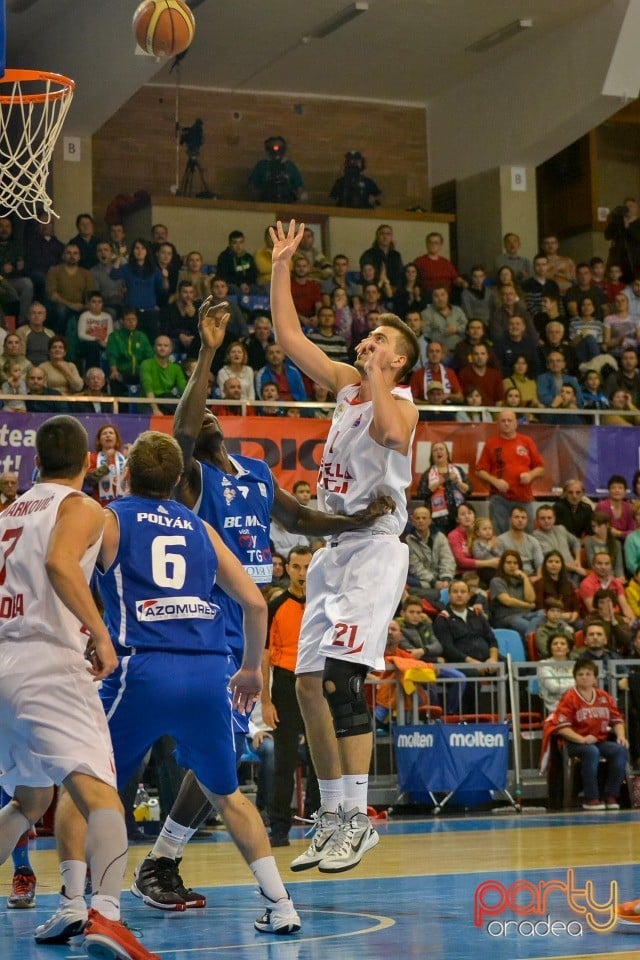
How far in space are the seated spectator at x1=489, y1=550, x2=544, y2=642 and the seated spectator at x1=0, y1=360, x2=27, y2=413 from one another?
5711mm

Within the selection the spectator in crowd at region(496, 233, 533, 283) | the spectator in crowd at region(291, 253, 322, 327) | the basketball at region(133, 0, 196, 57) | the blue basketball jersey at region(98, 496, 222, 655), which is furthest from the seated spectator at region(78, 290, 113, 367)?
the blue basketball jersey at region(98, 496, 222, 655)

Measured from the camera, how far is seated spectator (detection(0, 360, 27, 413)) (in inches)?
645

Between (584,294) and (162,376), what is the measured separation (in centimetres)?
742

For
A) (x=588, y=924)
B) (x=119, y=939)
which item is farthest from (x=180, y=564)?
(x=588, y=924)

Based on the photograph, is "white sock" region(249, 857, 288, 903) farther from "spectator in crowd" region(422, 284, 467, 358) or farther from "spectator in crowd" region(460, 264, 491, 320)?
"spectator in crowd" region(460, 264, 491, 320)

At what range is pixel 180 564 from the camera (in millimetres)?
5836

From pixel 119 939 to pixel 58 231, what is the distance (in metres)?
18.3

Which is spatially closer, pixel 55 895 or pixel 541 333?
pixel 55 895

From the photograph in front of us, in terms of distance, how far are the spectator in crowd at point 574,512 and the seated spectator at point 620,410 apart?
1.74 meters

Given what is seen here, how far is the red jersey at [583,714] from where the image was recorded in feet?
46.6

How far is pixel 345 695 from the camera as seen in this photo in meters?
6.80

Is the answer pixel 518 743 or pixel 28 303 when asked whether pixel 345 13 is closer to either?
pixel 28 303

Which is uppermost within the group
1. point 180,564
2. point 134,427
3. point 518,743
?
point 134,427

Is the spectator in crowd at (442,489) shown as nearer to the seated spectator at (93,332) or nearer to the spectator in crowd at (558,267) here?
the seated spectator at (93,332)
